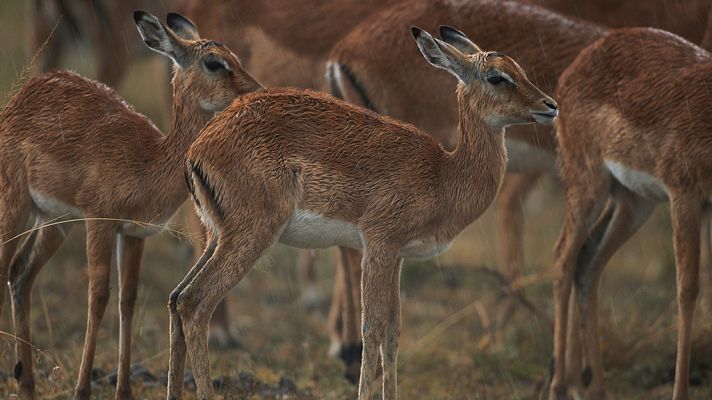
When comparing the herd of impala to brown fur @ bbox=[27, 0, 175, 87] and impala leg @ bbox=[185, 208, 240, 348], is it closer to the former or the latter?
impala leg @ bbox=[185, 208, 240, 348]

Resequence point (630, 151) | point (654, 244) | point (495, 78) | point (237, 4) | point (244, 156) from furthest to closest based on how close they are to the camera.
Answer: point (654, 244) < point (237, 4) < point (630, 151) < point (495, 78) < point (244, 156)

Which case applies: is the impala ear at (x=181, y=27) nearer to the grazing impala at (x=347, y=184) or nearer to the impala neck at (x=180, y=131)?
the impala neck at (x=180, y=131)

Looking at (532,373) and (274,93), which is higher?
(274,93)

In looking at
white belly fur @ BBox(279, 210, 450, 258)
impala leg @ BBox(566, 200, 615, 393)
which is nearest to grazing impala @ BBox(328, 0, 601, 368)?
impala leg @ BBox(566, 200, 615, 393)

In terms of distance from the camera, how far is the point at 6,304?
869 centimetres

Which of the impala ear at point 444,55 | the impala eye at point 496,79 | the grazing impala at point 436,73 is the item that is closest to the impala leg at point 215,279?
the impala ear at point 444,55

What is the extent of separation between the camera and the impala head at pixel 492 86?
20.4 ft

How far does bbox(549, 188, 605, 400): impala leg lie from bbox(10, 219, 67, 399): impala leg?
306 centimetres

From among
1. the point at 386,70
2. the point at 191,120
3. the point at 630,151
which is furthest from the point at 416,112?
the point at 191,120

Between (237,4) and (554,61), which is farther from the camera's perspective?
(237,4)

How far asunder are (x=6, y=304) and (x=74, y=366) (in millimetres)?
1534

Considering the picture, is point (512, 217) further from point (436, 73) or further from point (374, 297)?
point (374, 297)

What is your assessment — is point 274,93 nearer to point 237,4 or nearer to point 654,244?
point 237,4

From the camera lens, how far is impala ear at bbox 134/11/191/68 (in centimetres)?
637
